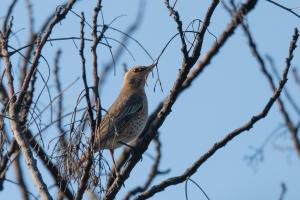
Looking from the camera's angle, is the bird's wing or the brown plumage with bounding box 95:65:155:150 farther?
the bird's wing

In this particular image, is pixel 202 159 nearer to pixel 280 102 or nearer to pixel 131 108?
pixel 280 102

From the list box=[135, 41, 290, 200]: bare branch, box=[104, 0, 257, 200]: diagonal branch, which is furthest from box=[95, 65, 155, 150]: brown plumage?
box=[135, 41, 290, 200]: bare branch

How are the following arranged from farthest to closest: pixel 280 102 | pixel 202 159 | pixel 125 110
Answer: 1. pixel 125 110
2. pixel 280 102
3. pixel 202 159

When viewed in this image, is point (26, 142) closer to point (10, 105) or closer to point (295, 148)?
point (10, 105)

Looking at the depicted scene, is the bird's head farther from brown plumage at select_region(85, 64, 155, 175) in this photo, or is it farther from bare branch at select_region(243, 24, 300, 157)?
bare branch at select_region(243, 24, 300, 157)

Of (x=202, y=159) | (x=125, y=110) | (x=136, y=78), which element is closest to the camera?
(x=202, y=159)

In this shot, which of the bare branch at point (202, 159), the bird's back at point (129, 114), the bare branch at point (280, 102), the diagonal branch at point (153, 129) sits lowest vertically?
the bare branch at point (202, 159)

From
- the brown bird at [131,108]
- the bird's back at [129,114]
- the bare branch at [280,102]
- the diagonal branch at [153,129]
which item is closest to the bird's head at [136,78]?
the brown bird at [131,108]

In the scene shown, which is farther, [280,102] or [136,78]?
[136,78]

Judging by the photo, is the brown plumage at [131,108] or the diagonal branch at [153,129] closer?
the diagonal branch at [153,129]

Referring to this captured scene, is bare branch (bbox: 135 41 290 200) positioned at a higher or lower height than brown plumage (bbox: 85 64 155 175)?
lower

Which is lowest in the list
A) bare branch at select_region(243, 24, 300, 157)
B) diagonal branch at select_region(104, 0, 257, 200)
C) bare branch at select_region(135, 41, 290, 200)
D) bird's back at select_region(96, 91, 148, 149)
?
bare branch at select_region(135, 41, 290, 200)

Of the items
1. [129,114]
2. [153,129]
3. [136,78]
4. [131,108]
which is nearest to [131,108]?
[131,108]

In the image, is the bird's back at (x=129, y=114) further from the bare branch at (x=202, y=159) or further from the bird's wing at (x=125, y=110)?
the bare branch at (x=202, y=159)
